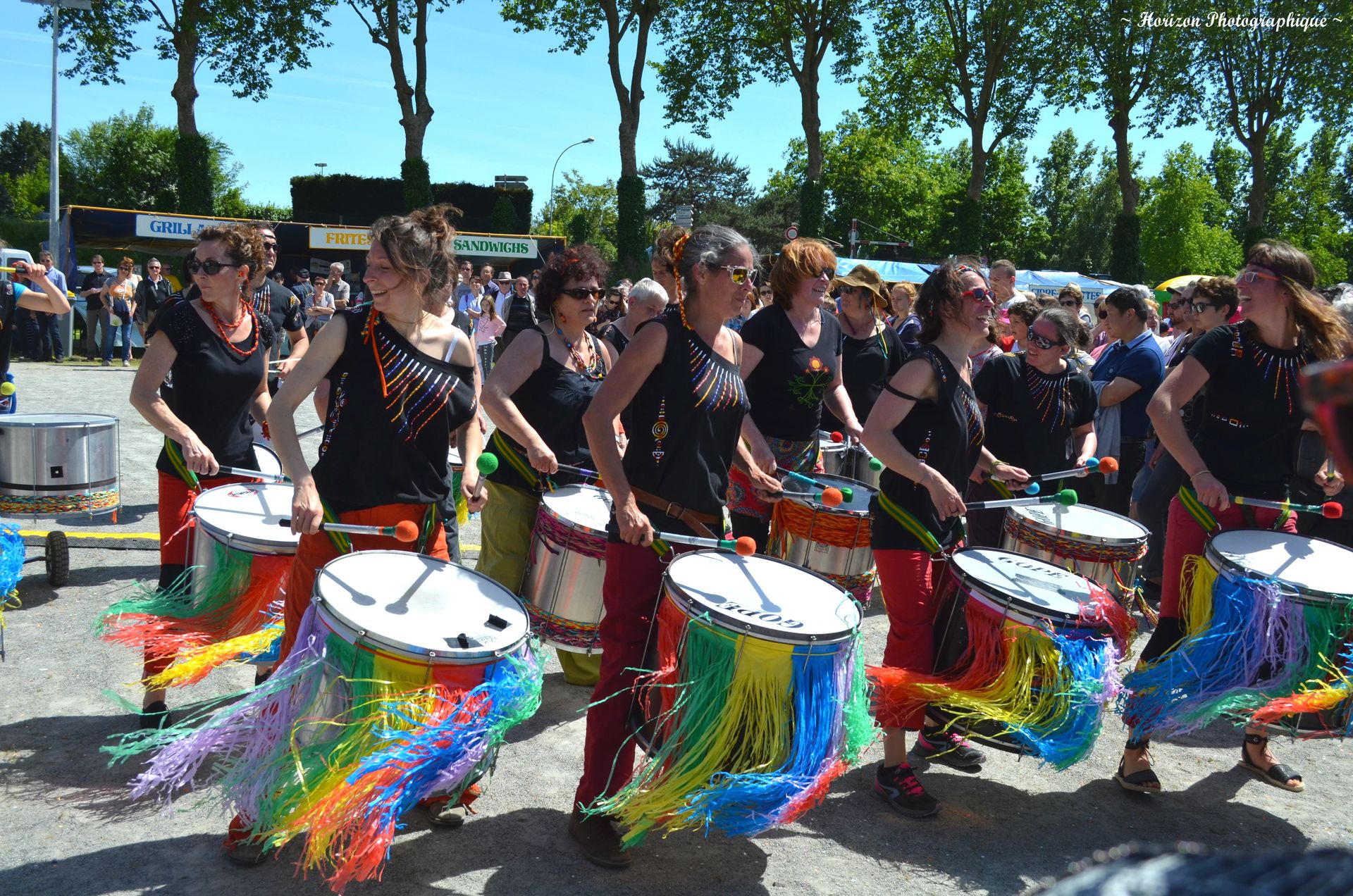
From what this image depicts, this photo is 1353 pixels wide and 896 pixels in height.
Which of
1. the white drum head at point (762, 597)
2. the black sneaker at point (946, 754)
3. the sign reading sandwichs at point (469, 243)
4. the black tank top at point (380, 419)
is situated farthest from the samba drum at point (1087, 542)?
the sign reading sandwichs at point (469, 243)

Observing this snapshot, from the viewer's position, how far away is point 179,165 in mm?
28500

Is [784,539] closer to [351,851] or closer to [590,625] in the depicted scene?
[590,625]

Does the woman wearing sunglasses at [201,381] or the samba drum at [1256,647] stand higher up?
the woman wearing sunglasses at [201,381]

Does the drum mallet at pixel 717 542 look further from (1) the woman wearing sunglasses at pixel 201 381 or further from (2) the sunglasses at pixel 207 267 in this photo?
(2) the sunglasses at pixel 207 267

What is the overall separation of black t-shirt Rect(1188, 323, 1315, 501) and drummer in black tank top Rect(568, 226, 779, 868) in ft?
6.62

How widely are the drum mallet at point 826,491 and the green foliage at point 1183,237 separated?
5467 cm

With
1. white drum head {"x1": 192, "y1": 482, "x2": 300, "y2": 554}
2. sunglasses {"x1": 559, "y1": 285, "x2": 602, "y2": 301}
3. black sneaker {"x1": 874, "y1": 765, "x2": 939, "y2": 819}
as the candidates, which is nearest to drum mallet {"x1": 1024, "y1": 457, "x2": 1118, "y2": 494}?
black sneaker {"x1": 874, "y1": 765, "x2": 939, "y2": 819}

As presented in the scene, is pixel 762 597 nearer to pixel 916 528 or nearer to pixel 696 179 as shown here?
pixel 916 528

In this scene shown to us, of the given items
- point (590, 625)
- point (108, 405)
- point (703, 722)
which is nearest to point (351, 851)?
point (703, 722)

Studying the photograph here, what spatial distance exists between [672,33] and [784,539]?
3098 cm

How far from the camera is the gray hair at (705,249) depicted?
3.25 metres

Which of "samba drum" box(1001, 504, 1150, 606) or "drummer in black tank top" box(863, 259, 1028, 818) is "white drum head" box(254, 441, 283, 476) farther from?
"samba drum" box(1001, 504, 1150, 606)

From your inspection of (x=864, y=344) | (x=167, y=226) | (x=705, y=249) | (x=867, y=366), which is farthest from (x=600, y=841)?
(x=167, y=226)

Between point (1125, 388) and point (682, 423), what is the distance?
441 centimetres
